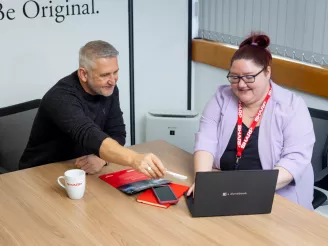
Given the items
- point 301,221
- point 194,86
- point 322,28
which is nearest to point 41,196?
point 301,221

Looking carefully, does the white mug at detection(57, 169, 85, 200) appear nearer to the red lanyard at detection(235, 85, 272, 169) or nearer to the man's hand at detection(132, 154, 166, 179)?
the man's hand at detection(132, 154, 166, 179)

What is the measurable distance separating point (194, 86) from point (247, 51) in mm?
1922

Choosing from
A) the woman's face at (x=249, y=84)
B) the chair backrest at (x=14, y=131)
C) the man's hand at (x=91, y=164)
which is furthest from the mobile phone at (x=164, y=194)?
the chair backrest at (x=14, y=131)

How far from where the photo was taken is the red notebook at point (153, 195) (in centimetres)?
188

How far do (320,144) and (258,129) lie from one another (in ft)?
1.48

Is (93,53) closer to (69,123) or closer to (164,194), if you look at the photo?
(69,123)

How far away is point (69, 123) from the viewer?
2.13 meters

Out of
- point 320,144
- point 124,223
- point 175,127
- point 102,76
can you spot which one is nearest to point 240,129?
point 320,144

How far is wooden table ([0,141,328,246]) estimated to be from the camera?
1.64 meters

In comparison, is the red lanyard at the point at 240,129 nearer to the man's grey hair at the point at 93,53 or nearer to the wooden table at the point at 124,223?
the wooden table at the point at 124,223

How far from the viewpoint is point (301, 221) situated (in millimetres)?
1760

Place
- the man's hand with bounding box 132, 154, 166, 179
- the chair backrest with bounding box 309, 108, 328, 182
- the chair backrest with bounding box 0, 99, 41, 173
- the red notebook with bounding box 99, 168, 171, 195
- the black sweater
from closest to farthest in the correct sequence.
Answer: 1. the man's hand with bounding box 132, 154, 166, 179
2. the red notebook with bounding box 99, 168, 171, 195
3. the black sweater
4. the chair backrest with bounding box 309, 108, 328, 182
5. the chair backrest with bounding box 0, 99, 41, 173

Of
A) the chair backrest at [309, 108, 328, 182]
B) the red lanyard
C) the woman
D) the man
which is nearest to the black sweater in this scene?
the man

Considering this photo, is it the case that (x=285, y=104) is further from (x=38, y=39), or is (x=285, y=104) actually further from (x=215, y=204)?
(x=38, y=39)
